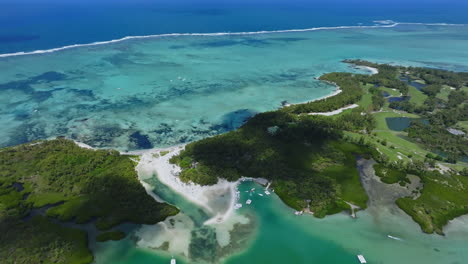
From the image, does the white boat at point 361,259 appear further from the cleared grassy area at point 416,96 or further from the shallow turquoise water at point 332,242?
the cleared grassy area at point 416,96

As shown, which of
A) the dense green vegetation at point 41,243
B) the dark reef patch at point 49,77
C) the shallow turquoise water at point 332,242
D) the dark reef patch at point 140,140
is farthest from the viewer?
the dark reef patch at point 49,77

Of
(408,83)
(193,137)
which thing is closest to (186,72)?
(193,137)

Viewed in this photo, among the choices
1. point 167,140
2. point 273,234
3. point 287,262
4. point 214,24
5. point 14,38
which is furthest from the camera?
point 214,24

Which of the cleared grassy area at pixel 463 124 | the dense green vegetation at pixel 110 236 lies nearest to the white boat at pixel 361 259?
the dense green vegetation at pixel 110 236

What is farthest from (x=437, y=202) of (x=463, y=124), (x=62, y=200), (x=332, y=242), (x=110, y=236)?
(x=62, y=200)

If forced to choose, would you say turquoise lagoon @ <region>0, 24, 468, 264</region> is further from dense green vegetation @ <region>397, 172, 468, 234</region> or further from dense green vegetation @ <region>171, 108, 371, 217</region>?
dense green vegetation @ <region>171, 108, 371, 217</region>

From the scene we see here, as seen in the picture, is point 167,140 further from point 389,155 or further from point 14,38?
point 14,38

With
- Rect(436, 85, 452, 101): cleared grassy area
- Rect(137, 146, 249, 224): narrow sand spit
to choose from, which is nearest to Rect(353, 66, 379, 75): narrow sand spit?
Rect(436, 85, 452, 101): cleared grassy area
